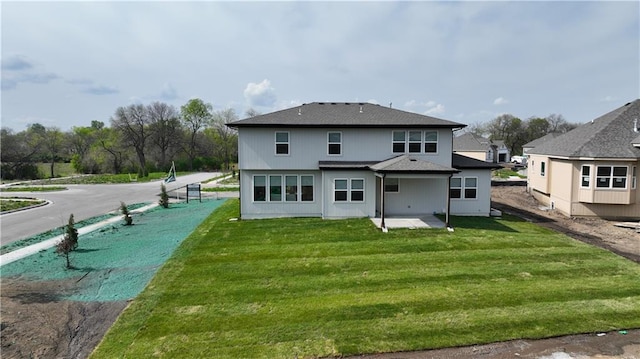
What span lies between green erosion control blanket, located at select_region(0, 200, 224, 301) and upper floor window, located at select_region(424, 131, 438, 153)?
1263 centimetres

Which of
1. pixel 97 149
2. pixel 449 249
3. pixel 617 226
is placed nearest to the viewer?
pixel 449 249

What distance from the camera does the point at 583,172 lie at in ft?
60.3

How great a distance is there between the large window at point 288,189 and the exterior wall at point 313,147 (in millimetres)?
604

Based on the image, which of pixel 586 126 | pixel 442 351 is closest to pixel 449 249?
pixel 442 351

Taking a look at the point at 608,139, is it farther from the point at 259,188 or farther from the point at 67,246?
the point at 67,246

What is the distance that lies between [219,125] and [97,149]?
22699mm

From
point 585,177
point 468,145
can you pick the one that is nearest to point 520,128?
point 468,145

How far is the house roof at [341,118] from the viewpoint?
17188mm

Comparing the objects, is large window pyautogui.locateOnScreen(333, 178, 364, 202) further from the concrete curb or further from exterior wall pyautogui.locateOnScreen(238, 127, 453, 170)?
the concrete curb

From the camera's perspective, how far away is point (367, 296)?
8.53 m

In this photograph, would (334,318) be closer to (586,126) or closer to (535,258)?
(535,258)

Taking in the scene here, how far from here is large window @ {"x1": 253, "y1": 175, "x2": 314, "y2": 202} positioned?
57.7 feet

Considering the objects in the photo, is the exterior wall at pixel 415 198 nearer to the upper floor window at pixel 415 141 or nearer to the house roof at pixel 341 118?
the upper floor window at pixel 415 141

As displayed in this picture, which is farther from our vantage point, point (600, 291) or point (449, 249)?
point (449, 249)
